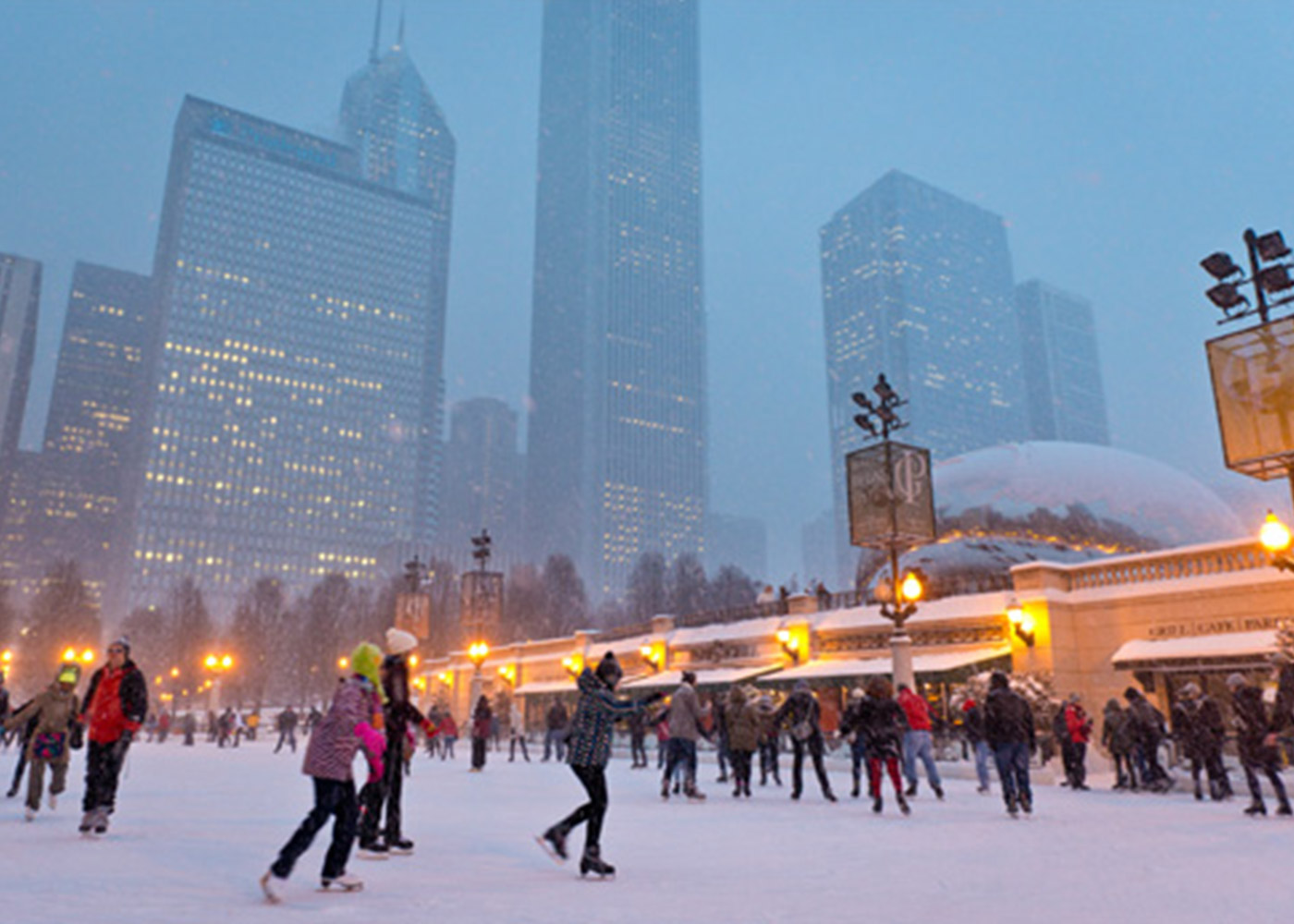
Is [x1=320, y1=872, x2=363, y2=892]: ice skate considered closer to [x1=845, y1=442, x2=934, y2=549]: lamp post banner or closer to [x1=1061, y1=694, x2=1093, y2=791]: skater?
[x1=1061, y1=694, x2=1093, y2=791]: skater

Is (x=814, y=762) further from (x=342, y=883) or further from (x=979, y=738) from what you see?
(x=342, y=883)

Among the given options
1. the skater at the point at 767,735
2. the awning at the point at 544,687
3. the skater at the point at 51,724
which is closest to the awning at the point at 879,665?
the skater at the point at 767,735

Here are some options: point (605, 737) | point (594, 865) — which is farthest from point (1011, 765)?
point (594, 865)

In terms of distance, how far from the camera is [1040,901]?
222 inches

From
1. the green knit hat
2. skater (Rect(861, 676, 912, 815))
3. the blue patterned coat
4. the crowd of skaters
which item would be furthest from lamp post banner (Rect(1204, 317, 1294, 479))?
the green knit hat

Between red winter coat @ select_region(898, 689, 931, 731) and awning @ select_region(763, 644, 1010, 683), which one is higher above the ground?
awning @ select_region(763, 644, 1010, 683)

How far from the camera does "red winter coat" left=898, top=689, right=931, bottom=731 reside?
13586 millimetres

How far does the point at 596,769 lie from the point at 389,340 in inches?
7704

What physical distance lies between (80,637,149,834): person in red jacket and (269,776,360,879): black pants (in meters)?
3.46

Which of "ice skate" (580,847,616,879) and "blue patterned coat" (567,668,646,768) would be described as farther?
"blue patterned coat" (567,668,646,768)

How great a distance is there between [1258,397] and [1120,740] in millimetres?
6395

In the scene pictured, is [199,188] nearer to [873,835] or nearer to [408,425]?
[408,425]

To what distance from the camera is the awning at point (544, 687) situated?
1665 inches

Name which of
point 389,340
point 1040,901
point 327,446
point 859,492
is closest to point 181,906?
point 1040,901
